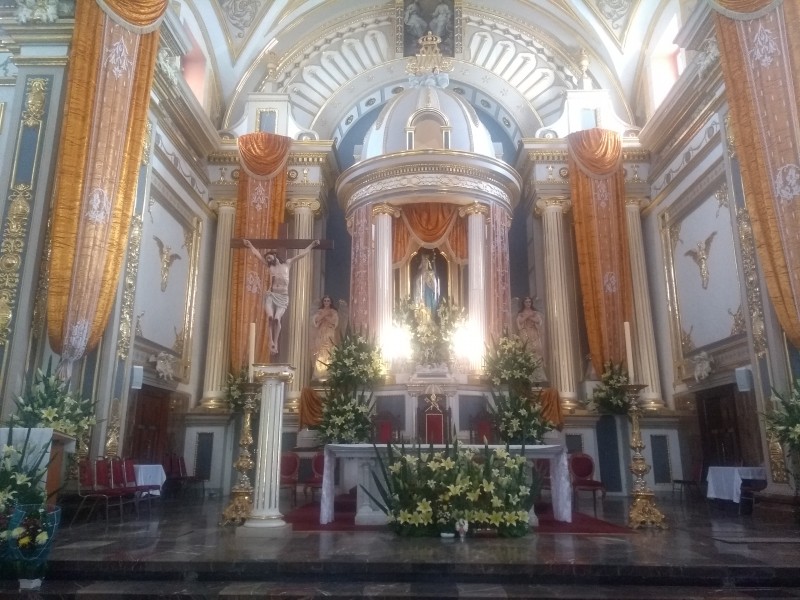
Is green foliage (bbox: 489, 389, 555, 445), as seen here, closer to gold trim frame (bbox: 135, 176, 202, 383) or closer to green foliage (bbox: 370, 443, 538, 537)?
green foliage (bbox: 370, 443, 538, 537)

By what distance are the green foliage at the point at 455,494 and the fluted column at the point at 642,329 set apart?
695 centimetres

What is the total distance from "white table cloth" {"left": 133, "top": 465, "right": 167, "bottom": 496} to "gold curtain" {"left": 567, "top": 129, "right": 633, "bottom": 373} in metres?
7.70

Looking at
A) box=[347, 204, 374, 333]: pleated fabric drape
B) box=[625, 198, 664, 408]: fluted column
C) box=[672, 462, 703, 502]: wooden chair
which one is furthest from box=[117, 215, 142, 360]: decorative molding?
box=[672, 462, 703, 502]: wooden chair

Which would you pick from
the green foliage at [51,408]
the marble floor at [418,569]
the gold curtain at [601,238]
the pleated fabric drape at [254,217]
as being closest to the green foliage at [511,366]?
the gold curtain at [601,238]

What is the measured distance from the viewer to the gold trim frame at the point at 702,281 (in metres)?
9.67

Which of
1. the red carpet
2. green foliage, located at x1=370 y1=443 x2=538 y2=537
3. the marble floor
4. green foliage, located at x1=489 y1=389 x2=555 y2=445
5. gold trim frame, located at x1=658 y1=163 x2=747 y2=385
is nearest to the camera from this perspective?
the marble floor

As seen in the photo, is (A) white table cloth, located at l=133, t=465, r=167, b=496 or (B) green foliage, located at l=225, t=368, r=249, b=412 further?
(B) green foliage, located at l=225, t=368, r=249, b=412

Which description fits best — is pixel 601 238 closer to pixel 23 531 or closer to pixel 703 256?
pixel 703 256

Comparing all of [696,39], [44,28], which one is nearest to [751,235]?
[696,39]

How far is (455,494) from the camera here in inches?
213

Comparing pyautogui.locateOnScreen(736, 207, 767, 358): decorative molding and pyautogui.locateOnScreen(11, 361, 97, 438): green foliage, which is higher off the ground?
pyautogui.locateOnScreen(736, 207, 767, 358): decorative molding

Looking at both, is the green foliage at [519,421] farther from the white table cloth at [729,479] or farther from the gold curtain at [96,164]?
the gold curtain at [96,164]

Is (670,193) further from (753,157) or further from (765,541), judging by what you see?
(765,541)

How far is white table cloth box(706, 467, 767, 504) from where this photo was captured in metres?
8.41
